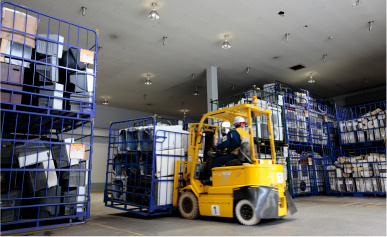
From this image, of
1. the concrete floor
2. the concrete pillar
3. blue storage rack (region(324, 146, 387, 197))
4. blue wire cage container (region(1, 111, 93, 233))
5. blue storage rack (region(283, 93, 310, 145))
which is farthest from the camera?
the concrete pillar

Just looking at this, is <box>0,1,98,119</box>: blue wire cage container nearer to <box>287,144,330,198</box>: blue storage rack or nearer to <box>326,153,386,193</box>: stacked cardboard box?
<box>287,144,330,198</box>: blue storage rack

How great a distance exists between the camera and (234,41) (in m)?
11.4

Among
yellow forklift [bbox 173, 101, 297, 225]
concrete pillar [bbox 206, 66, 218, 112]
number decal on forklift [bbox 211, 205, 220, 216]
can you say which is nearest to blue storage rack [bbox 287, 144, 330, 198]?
concrete pillar [bbox 206, 66, 218, 112]

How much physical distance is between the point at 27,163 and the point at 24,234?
1.22 metres

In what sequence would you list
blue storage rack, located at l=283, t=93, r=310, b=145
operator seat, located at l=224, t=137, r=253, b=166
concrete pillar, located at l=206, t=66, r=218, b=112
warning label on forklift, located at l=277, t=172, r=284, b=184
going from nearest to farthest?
operator seat, located at l=224, t=137, r=253, b=166 → warning label on forklift, located at l=277, t=172, r=284, b=184 → blue storage rack, located at l=283, t=93, r=310, b=145 → concrete pillar, located at l=206, t=66, r=218, b=112

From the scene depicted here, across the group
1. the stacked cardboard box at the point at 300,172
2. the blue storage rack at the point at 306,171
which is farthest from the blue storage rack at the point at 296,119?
the stacked cardboard box at the point at 300,172

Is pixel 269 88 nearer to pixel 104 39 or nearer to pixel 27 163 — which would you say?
pixel 104 39

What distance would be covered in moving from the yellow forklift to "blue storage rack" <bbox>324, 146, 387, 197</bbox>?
695 cm

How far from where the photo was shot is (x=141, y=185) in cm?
680

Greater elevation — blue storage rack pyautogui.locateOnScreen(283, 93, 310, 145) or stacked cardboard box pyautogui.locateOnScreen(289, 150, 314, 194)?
blue storage rack pyautogui.locateOnScreen(283, 93, 310, 145)

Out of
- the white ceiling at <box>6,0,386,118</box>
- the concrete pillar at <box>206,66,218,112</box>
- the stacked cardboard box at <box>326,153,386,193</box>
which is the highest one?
the white ceiling at <box>6,0,386,118</box>

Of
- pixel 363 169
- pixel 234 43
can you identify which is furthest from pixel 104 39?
pixel 363 169

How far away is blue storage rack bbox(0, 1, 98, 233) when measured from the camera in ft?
16.1

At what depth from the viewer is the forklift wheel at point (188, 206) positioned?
6191mm
